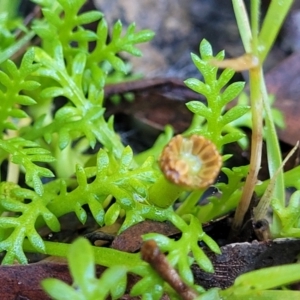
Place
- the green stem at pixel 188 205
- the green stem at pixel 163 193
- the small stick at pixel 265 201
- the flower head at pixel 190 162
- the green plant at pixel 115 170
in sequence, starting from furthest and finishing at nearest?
the green stem at pixel 188 205 → the small stick at pixel 265 201 → the green stem at pixel 163 193 → the green plant at pixel 115 170 → the flower head at pixel 190 162

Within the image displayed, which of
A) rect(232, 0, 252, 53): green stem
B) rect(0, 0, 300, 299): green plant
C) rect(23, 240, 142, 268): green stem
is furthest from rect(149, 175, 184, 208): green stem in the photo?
rect(232, 0, 252, 53): green stem

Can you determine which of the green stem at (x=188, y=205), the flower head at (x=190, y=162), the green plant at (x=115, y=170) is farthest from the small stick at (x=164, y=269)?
the green stem at (x=188, y=205)

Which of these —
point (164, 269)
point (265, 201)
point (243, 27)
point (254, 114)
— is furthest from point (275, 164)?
point (164, 269)

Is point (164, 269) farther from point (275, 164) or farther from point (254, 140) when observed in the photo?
point (275, 164)

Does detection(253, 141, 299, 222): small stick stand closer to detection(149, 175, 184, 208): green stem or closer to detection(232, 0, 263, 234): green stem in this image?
detection(232, 0, 263, 234): green stem

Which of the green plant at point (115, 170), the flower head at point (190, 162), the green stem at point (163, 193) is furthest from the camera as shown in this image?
the green stem at point (163, 193)

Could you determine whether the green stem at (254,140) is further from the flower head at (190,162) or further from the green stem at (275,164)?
the flower head at (190,162)

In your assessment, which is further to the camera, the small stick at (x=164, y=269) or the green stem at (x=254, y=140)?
the green stem at (x=254, y=140)
